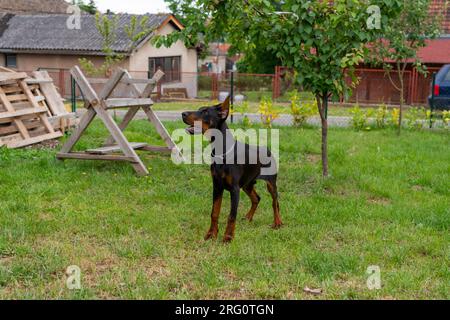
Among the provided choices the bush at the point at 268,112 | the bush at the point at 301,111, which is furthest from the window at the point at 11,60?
the bush at the point at 301,111

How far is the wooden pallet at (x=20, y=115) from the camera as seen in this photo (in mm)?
9711

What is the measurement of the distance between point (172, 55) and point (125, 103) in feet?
79.0

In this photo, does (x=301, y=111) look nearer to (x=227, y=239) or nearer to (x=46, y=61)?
(x=227, y=239)

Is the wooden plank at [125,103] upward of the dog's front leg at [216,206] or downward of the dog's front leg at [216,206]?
upward

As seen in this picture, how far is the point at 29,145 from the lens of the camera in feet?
32.8

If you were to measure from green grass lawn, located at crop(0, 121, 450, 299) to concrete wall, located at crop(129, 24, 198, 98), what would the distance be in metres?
19.3

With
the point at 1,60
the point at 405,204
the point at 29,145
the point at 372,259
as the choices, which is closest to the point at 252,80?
the point at 1,60

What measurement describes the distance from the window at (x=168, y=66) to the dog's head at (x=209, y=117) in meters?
24.8

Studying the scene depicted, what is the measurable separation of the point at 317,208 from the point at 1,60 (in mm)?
29485

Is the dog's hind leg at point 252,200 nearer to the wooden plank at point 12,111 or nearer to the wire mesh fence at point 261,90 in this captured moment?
the wooden plank at point 12,111

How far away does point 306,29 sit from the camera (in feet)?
22.8

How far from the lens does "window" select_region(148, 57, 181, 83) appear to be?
3025 centimetres
